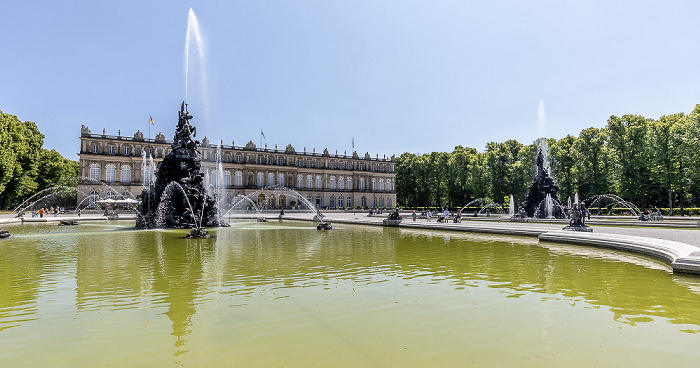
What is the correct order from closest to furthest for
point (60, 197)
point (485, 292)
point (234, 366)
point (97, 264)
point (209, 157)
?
point (234, 366)
point (485, 292)
point (97, 264)
point (60, 197)
point (209, 157)

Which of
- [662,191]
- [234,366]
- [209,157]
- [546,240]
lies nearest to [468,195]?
[662,191]

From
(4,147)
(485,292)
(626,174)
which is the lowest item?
(485,292)

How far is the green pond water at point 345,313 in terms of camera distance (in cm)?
411

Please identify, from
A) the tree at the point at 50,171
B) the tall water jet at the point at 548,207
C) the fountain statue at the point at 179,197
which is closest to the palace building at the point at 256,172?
the tree at the point at 50,171

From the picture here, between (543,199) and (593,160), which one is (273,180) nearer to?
(593,160)

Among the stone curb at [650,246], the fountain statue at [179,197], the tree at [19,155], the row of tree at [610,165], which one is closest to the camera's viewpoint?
the stone curb at [650,246]

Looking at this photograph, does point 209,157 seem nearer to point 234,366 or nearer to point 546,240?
point 546,240

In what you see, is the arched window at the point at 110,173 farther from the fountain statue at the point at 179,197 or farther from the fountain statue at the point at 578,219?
the fountain statue at the point at 578,219

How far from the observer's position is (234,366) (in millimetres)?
3809

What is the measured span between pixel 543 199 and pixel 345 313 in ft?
107

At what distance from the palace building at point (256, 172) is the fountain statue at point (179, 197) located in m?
36.9

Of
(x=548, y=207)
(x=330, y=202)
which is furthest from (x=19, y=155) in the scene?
(x=548, y=207)

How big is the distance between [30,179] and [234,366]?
208 feet

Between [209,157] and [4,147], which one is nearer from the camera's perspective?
[4,147]
